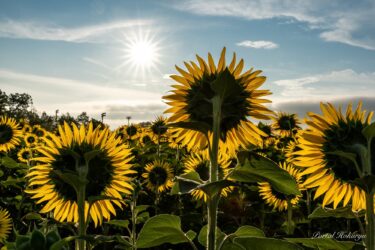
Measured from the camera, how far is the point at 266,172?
60.3 inches

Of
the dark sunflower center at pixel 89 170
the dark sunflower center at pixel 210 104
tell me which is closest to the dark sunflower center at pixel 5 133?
the dark sunflower center at pixel 89 170

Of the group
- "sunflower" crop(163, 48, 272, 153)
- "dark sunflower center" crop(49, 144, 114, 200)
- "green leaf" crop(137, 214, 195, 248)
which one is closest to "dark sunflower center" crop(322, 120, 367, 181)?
"sunflower" crop(163, 48, 272, 153)

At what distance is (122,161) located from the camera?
2473mm

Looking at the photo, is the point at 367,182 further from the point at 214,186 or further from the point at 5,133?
the point at 5,133

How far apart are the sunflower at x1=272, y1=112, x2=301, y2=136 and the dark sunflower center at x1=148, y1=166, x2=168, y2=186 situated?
3.02m

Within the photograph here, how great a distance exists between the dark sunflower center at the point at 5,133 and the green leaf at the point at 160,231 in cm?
681

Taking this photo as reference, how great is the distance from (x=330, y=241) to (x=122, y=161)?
127 centimetres

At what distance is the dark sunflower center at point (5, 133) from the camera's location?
7734 mm

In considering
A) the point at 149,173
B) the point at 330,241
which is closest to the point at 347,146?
the point at 330,241

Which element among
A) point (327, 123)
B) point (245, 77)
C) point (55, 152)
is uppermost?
point (245, 77)

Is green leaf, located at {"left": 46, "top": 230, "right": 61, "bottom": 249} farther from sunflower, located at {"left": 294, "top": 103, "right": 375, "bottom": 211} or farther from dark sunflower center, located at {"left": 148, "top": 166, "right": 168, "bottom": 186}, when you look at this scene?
dark sunflower center, located at {"left": 148, "top": 166, "right": 168, "bottom": 186}

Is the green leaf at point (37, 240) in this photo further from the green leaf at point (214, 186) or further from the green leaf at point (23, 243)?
the green leaf at point (214, 186)

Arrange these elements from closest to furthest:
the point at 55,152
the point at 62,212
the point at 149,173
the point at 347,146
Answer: the point at 347,146
the point at 55,152
the point at 62,212
the point at 149,173

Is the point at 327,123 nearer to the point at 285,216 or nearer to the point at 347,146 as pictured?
the point at 347,146
